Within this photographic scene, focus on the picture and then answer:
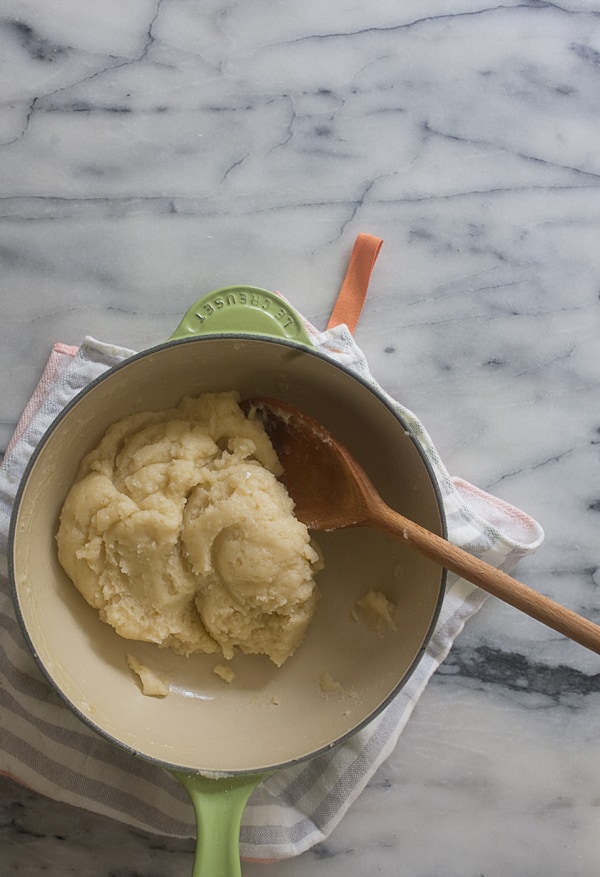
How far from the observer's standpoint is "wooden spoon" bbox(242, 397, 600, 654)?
95 centimetres

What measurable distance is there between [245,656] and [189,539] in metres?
0.22

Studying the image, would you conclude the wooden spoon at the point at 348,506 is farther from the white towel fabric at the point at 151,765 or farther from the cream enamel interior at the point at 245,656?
the white towel fabric at the point at 151,765

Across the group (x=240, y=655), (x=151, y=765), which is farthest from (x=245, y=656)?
(x=151, y=765)

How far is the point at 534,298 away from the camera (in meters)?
1.25

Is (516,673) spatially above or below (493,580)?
below

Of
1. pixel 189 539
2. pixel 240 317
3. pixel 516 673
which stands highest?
pixel 240 317

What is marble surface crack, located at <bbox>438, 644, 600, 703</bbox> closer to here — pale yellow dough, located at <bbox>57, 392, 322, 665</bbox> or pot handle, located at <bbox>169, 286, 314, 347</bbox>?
pale yellow dough, located at <bbox>57, 392, 322, 665</bbox>

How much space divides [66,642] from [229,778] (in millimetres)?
283

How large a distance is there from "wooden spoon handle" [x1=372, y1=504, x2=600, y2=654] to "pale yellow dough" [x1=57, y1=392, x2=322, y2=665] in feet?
0.46

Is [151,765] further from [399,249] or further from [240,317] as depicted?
[399,249]

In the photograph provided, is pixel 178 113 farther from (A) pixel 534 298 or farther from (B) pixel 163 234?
(A) pixel 534 298

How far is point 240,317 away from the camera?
1065 millimetres

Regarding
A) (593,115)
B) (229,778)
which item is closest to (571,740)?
(229,778)

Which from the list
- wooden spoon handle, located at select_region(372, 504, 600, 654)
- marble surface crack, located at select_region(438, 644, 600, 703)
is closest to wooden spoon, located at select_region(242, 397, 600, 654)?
wooden spoon handle, located at select_region(372, 504, 600, 654)
